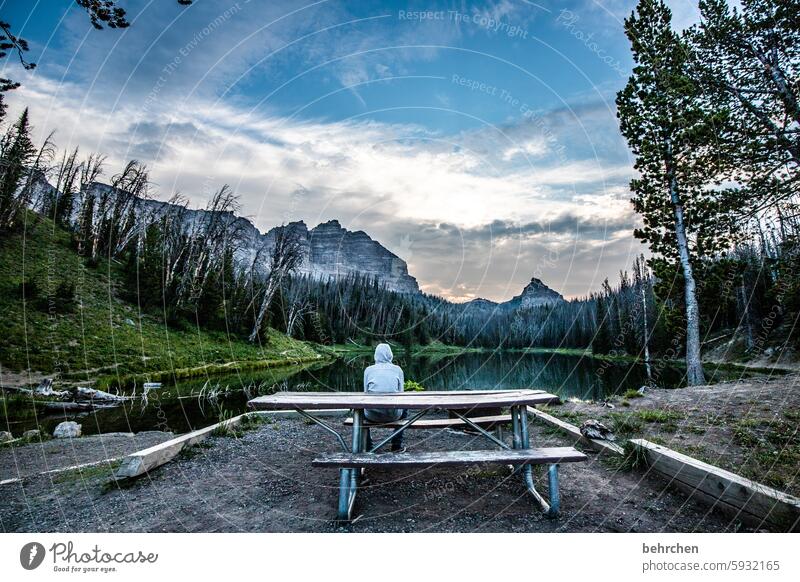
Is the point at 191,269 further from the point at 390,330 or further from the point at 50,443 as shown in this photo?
the point at 390,330

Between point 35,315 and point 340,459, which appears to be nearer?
point 340,459

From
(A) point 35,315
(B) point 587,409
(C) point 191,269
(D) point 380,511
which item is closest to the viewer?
(D) point 380,511

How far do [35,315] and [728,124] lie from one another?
23700 mm

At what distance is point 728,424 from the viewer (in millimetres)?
5176

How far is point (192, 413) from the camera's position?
959 cm

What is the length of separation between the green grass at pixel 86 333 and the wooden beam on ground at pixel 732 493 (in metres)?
15.6

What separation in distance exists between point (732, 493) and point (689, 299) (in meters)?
10.4

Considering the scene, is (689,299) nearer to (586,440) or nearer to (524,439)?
(586,440)

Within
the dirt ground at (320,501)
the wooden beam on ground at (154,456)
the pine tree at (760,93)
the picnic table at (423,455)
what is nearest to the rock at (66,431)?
the dirt ground at (320,501)

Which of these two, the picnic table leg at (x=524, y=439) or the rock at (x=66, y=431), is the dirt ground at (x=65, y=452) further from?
the picnic table leg at (x=524, y=439)

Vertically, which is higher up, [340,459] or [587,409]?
[340,459]

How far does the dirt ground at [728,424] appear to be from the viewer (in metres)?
3.66

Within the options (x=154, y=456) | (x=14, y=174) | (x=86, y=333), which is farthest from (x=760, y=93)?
(x=14, y=174)

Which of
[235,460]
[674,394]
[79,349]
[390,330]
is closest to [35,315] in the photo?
[79,349]
